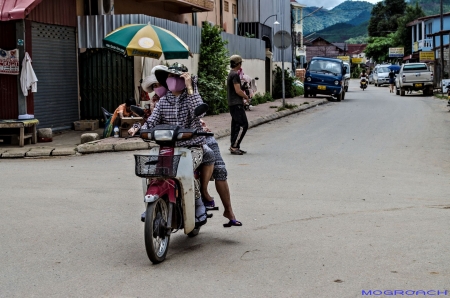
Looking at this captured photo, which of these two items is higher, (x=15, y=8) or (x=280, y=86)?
(x=15, y=8)

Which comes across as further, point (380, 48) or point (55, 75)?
point (380, 48)

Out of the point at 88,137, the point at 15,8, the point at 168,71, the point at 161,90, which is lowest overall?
the point at 88,137

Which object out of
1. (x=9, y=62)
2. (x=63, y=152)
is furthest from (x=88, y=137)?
(x=9, y=62)

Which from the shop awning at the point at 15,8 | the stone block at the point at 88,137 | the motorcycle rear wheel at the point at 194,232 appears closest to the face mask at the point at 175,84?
the motorcycle rear wheel at the point at 194,232

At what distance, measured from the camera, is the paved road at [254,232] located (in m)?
5.26

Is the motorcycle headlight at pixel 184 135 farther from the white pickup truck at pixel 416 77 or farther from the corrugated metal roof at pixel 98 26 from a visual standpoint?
the white pickup truck at pixel 416 77

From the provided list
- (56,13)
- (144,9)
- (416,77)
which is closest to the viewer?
(56,13)

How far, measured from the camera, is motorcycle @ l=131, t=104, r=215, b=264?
584 cm

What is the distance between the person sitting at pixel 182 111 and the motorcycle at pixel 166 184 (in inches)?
10.0

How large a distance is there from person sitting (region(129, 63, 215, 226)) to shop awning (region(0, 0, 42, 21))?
855 centimetres

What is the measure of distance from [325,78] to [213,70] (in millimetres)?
12592

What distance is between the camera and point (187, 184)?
20.1ft

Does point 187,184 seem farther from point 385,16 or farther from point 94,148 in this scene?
point 385,16

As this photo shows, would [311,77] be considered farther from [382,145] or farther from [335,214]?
[335,214]
